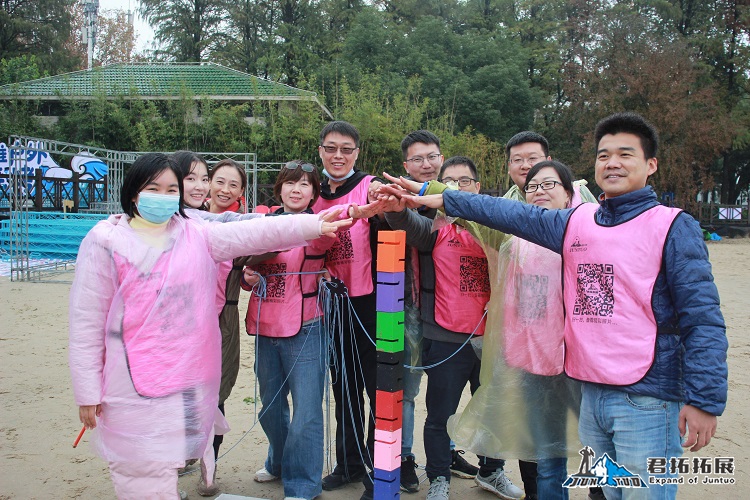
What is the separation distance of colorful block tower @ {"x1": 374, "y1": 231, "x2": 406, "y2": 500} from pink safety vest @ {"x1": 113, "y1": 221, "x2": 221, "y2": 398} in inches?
32.1

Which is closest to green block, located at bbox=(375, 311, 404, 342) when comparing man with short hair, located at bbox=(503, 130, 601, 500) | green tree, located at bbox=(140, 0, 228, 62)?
man with short hair, located at bbox=(503, 130, 601, 500)

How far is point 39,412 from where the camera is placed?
473 centimetres

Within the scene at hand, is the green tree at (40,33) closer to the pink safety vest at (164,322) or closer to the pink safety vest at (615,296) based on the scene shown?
the pink safety vest at (164,322)

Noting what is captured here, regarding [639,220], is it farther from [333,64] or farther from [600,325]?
[333,64]

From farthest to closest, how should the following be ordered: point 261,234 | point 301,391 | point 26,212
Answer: point 26,212, point 301,391, point 261,234

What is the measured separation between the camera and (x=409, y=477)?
354 centimetres

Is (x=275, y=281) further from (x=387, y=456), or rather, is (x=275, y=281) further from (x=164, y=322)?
(x=387, y=456)

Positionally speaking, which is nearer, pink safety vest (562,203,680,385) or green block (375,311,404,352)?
A: pink safety vest (562,203,680,385)

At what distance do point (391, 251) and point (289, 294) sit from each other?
0.74m

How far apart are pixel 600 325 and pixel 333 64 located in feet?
82.4

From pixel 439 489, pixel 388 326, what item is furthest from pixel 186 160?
pixel 439 489

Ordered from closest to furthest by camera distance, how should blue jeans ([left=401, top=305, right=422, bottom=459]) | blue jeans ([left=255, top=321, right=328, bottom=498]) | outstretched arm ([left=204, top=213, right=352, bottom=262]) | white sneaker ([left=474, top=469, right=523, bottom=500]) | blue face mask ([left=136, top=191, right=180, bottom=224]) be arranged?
blue face mask ([left=136, top=191, right=180, bottom=224]), outstretched arm ([left=204, top=213, right=352, bottom=262]), blue jeans ([left=255, top=321, right=328, bottom=498]), white sneaker ([left=474, top=469, right=523, bottom=500]), blue jeans ([left=401, top=305, right=422, bottom=459])

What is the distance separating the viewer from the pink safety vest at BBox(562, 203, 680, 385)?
218 cm

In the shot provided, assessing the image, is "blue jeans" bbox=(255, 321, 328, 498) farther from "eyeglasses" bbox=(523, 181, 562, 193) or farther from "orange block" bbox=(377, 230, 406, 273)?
"eyeglasses" bbox=(523, 181, 562, 193)
